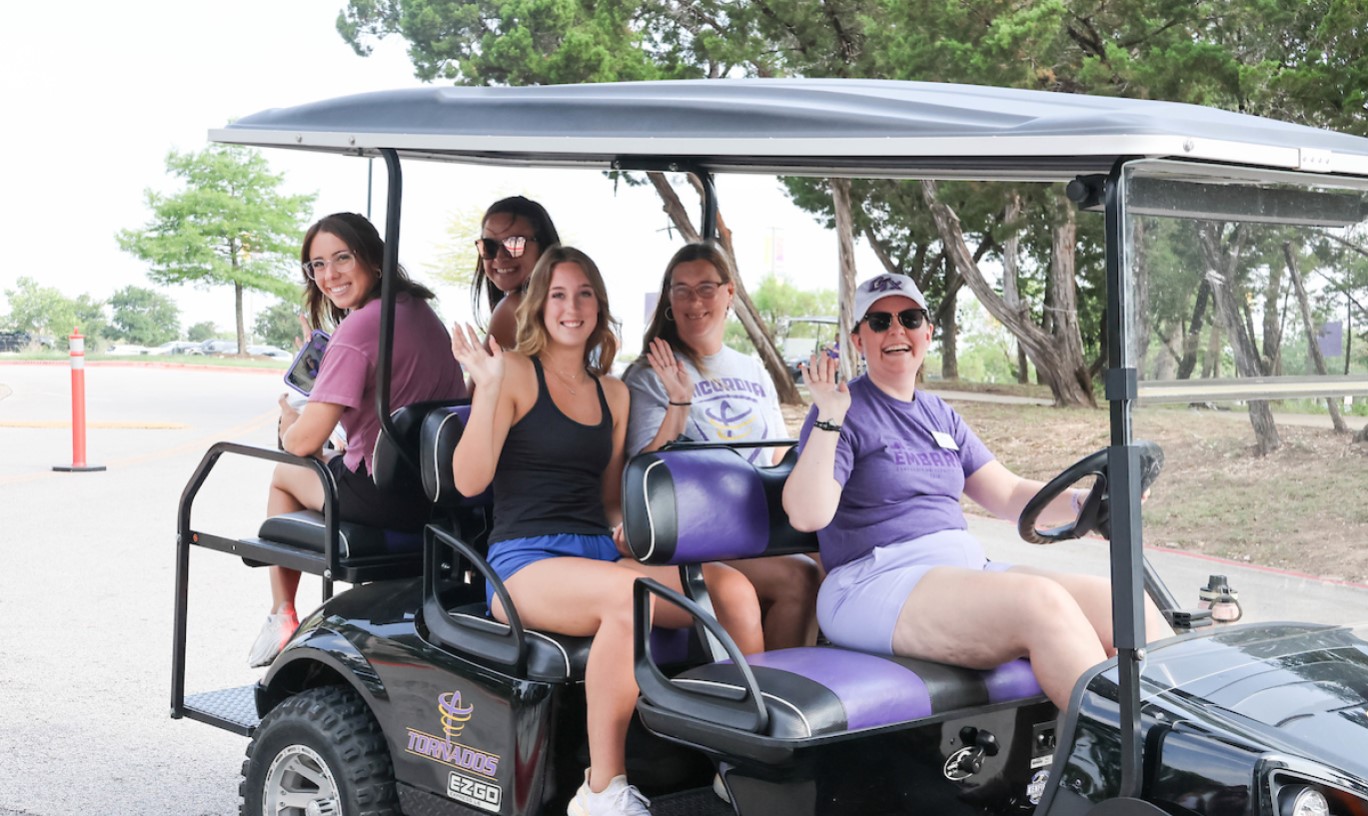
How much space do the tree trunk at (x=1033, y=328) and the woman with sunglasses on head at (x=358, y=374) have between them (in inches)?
532

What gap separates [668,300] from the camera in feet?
12.7

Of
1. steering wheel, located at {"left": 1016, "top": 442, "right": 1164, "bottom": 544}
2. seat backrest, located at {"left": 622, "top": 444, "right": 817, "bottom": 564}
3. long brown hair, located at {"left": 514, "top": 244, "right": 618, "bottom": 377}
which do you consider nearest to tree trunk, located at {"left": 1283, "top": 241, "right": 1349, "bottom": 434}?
steering wheel, located at {"left": 1016, "top": 442, "right": 1164, "bottom": 544}

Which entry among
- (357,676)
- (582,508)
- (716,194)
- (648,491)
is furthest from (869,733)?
(716,194)

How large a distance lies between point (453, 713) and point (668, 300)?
131cm

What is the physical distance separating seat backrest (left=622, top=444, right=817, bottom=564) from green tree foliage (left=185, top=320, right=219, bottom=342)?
55.9 metres

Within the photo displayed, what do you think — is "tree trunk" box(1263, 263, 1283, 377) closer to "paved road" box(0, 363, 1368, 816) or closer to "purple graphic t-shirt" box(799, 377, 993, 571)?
"paved road" box(0, 363, 1368, 816)

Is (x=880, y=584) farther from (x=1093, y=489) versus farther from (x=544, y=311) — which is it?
(x=544, y=311)

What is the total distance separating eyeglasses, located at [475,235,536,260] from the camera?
4.11m

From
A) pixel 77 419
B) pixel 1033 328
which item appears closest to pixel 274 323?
pixel 1033 328

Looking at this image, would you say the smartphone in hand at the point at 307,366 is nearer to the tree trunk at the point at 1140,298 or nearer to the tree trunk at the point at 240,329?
the tree trunk at the point at 1140,298

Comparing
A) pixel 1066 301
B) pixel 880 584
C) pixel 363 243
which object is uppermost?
pixel 1066 301

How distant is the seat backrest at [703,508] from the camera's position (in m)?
2.99

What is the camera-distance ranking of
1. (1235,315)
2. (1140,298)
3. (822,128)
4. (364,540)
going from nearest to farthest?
(1140,298), (1235,315), (822,128), (364,540)

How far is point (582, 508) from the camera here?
10.8ft
